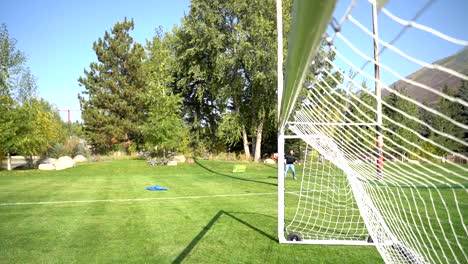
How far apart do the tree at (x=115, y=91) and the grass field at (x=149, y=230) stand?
22.8 metres

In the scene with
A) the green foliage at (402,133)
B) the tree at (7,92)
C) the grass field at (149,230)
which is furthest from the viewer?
the tree at (7,92)

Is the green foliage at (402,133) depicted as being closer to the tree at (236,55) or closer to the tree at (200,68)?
the tree at (236,55)

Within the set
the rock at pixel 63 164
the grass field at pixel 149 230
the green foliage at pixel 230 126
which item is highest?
the green foliage at pixel 230 126

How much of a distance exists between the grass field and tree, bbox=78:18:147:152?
22.8 meters

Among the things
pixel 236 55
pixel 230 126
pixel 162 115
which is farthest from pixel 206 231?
pixel 230 126

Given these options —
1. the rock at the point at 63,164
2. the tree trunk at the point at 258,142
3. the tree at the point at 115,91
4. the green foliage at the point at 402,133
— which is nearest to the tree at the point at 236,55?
the tree trunk at the point at 258,142

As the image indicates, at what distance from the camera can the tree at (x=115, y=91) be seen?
33719 mm

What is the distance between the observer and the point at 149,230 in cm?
675

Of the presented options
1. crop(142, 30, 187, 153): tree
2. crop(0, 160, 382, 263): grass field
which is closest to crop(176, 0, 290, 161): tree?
crop(142, 30, 187, 153): tree

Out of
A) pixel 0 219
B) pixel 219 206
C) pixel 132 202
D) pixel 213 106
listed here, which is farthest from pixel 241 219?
pixel 213 106

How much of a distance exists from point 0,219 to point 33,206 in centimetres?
159

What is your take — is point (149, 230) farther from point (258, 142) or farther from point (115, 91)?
point (115, 91)

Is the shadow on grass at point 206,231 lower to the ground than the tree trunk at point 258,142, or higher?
lower

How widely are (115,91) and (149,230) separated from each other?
1176 inches
